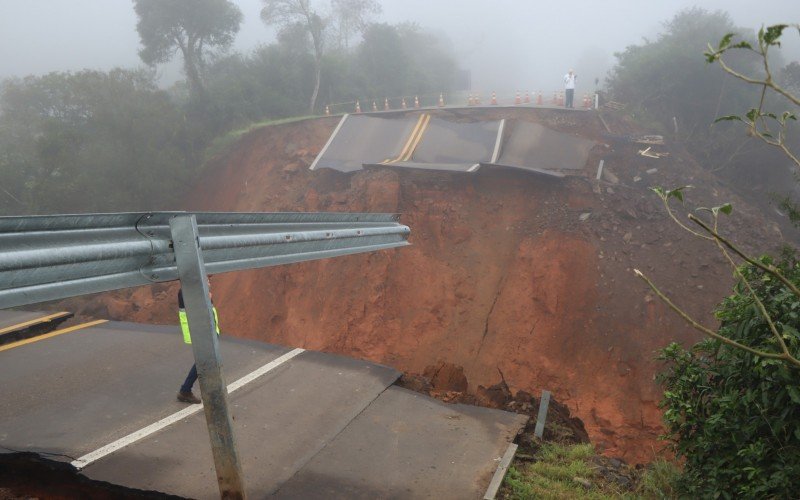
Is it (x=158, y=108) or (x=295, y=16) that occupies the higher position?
(x=295, y=16)

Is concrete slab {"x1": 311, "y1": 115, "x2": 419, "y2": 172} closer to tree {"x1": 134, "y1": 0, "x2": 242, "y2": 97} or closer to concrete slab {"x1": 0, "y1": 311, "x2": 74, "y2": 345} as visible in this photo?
concrete slab {"x1": 0, "y1": 311, "x2": 74, "y2": 345}

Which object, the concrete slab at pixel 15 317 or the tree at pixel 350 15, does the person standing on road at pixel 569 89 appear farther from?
the tree at pixel 350 15

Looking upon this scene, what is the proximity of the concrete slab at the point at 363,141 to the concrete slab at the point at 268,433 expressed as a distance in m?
9.81

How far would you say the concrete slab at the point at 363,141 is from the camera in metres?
16.2

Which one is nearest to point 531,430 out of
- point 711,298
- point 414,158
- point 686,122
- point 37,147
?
point 711,298

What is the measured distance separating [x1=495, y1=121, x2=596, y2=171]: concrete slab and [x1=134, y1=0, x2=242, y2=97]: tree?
14.6 metres

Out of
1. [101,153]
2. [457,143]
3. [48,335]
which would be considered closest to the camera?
[48,335]

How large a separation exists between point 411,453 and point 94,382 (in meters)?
4.09

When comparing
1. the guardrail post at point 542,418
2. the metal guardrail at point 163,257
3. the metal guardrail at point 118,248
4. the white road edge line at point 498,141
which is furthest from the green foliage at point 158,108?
→ the guardrail post at point 542,418

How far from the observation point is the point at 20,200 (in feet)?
55.6

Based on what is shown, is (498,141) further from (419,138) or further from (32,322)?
(32,322)

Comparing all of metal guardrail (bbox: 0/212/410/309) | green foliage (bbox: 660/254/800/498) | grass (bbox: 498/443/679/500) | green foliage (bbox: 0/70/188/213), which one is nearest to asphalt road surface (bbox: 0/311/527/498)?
grass (bbox: 498/443/679/500)

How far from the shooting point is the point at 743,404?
3.71 meters

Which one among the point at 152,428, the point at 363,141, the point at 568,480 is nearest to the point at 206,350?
the point at 152,428
